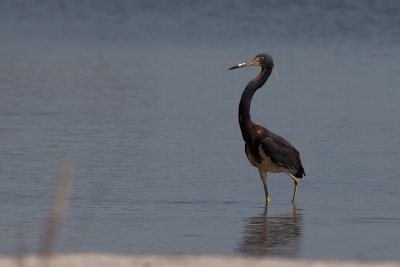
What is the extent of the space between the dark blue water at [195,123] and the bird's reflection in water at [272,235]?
2 cm

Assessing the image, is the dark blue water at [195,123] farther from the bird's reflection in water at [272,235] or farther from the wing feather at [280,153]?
the wing feather at [280,153]

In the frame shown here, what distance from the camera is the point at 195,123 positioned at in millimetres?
15461

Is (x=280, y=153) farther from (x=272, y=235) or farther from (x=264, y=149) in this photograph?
(x=272, y=235)

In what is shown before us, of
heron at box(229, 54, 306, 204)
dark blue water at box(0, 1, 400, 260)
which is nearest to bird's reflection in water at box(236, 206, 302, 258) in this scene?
dark blue water at box(0, 1, 400, 260)

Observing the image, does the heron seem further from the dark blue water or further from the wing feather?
the dark blue water

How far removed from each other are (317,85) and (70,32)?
921 centimetres

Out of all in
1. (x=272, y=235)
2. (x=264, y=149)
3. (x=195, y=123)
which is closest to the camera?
(x=272, y=235)

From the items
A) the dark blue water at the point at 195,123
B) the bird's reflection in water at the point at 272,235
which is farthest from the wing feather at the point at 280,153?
the bird's reflection in water at the point at 272,235

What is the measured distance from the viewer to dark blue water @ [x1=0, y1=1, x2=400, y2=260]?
363 inches

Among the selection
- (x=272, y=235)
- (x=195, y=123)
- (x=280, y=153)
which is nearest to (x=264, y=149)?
(x=280, y=153)

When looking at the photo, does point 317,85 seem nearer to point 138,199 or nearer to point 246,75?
point 246,75

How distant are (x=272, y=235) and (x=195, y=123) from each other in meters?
6.45

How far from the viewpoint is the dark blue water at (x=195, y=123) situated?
9211 millimetres

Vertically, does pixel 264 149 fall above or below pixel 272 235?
above
